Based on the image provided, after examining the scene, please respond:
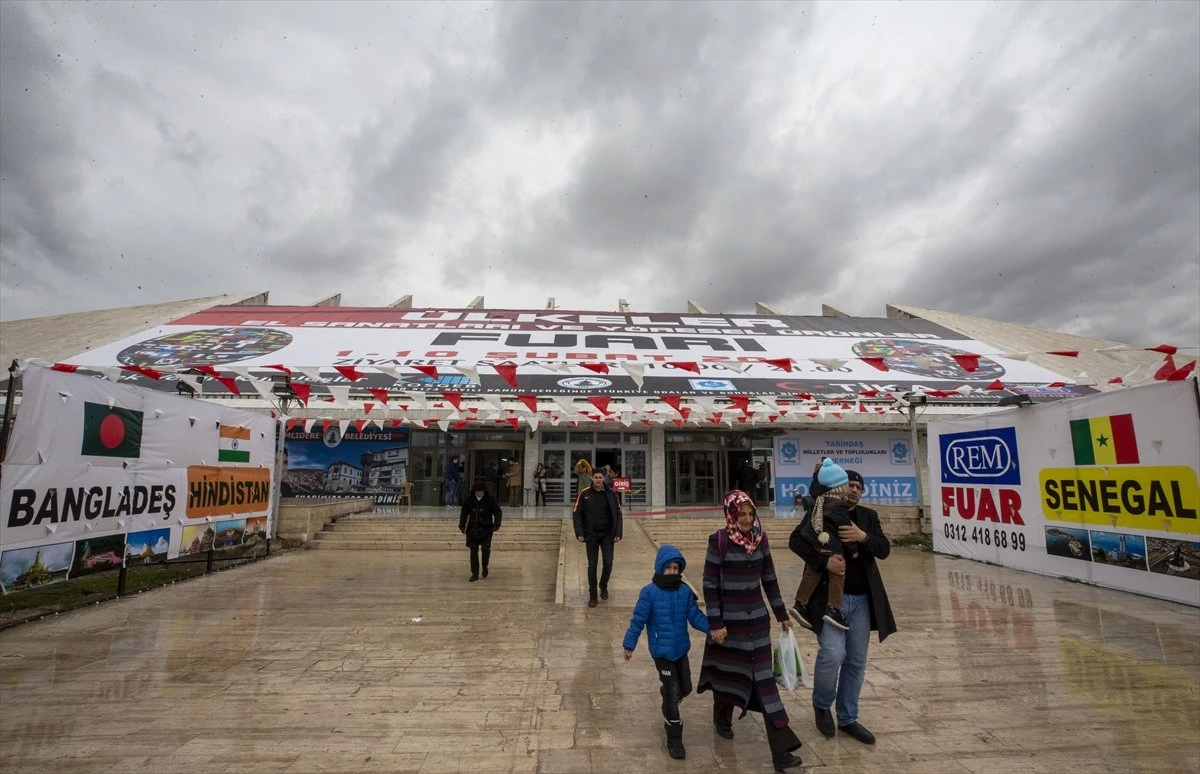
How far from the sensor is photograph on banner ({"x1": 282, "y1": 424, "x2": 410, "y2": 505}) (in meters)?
18.3

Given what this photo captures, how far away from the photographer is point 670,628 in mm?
3371

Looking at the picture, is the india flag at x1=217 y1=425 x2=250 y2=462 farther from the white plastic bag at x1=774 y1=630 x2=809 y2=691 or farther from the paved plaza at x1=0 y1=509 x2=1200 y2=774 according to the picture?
the white plastic bag at x1=774 y1=630 x2=809 y2=691

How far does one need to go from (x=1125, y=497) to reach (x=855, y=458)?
11211mm

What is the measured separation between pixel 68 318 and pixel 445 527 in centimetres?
2295

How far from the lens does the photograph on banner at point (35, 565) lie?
220 inches

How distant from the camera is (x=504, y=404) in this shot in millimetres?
16578

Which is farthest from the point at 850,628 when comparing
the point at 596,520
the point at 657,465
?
the point at 657,465

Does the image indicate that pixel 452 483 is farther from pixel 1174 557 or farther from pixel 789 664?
pixel 1174 557

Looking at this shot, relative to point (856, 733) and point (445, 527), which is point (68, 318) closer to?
point (445, 527)

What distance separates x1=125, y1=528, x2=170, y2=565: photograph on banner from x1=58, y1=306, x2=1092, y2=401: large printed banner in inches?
269

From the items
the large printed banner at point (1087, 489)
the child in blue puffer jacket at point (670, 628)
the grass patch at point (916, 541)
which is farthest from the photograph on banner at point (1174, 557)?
the child in blue puffer jacket at point (670, 628)

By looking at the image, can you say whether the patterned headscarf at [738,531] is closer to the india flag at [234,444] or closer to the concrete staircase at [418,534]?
the concrete staircase at [418,534]

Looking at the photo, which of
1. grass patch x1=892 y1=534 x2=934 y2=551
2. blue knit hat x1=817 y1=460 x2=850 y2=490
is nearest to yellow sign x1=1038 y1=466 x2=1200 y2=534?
grass patch x1=892 y1=534 x2=934 y2=551

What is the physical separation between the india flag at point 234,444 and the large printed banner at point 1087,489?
509 inches
